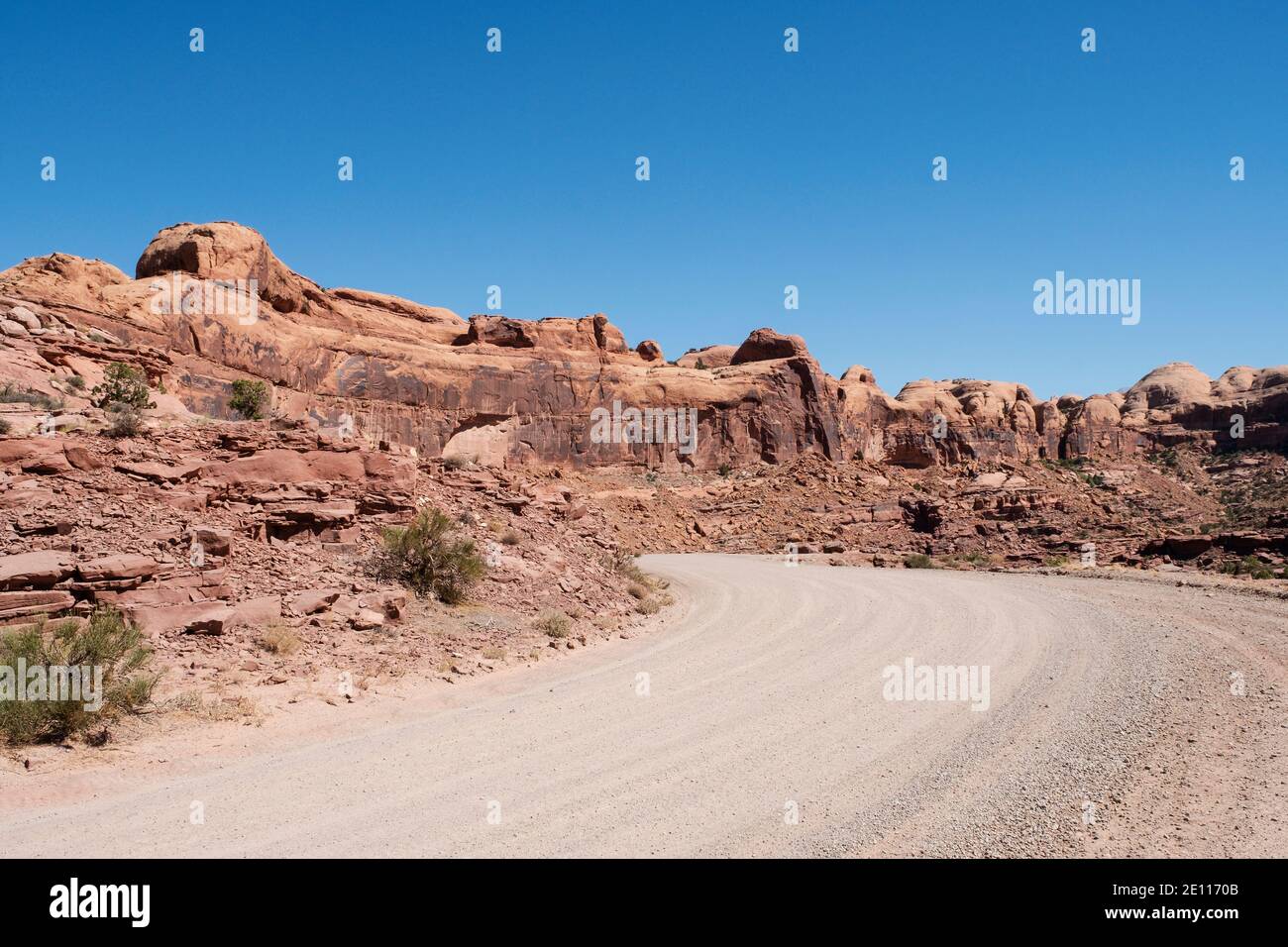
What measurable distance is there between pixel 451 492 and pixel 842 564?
705 inches

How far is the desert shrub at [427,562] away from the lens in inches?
466

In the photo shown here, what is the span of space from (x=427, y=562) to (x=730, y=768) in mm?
7266

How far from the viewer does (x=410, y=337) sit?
180 ft

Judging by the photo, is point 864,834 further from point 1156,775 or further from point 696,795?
point 1156,775

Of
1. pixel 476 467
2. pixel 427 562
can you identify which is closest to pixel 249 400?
pixel 476 467

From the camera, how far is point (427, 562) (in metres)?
11.9

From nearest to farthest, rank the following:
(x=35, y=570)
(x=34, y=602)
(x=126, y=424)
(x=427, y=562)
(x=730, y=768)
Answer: (x=730, y=768), (x=34, y=602), (x=35, y=570), (x=126, y=424), (x=427, y=562)

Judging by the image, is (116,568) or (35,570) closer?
(35,570)

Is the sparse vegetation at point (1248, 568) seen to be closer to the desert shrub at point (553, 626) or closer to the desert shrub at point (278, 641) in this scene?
the desert shrub at point (553, 626)

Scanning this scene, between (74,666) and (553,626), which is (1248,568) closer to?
(553,626)

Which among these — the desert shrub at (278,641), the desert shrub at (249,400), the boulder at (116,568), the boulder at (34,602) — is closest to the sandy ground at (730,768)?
the desert shrub at (278,641)

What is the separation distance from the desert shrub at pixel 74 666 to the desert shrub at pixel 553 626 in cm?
563

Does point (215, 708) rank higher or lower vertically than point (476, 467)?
lower
